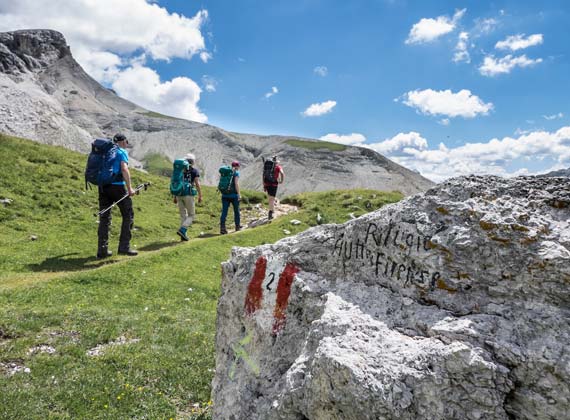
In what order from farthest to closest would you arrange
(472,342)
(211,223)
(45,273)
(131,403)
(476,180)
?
1. (211,223)
2. (45,273)
3. (131,403)
4. (476,180)
5. (472,342)

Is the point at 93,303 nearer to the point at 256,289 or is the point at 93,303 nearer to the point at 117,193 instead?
the point at 117,193

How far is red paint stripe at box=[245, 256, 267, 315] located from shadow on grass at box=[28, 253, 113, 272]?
438 inches

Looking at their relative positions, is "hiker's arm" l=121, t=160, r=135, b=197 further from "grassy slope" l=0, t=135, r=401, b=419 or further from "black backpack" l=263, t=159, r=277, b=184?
"black backpack" l=263, t=159, r=277, b=184

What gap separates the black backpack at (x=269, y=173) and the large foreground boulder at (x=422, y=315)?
16.7 metres

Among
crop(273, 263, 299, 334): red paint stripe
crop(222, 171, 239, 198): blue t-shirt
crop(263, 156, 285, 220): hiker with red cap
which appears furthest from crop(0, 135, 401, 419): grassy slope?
crop(273, 263, 299, 334): red paint stripe

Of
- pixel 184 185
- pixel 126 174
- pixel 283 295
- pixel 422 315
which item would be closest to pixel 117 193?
pixel 126 174

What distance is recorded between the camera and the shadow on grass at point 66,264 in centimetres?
1489

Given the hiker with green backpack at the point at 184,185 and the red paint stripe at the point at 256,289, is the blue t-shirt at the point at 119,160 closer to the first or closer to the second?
the hiker with green backpack at the point at 184,185

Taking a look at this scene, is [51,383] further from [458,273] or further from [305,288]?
[458,273]

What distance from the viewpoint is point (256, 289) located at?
21.4 ft

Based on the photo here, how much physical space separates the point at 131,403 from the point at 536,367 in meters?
6.98

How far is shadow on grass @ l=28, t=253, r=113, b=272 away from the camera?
1489cm

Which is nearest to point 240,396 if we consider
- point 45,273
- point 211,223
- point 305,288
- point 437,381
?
point 305,288

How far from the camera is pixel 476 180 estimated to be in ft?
17.7
